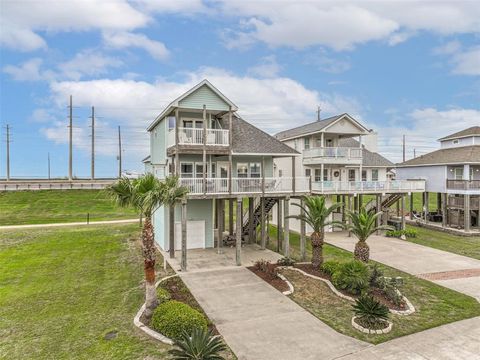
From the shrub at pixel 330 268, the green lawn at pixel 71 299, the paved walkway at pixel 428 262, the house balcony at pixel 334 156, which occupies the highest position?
the house balcony at pixel 334 156

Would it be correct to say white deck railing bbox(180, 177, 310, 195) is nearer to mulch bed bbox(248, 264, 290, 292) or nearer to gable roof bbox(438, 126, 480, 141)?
mulch bed bbox(248, 264, 290, 292)

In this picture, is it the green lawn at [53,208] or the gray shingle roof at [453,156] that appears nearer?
the gray shingle roof at [453,156]

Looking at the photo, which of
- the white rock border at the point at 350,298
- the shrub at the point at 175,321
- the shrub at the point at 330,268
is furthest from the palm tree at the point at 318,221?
the shrub at the point at 175,321

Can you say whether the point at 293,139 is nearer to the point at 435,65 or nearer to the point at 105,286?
the point at 435,65

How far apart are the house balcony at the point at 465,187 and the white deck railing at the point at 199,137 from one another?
23.0m

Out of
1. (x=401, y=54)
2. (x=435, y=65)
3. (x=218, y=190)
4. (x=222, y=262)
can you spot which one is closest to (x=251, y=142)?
(x=218, y=190)

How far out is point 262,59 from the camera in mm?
27297

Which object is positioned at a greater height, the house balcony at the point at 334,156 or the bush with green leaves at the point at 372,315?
the house balcony at the point at 334,156

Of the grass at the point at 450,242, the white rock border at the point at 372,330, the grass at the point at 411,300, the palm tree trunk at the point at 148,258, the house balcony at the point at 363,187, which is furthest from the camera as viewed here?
the house balcony at the point at 363,187

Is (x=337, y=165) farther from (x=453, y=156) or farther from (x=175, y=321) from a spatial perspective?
(x=175, y=321)

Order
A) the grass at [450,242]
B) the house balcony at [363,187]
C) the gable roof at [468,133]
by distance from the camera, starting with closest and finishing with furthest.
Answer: the grass at [450,242]
the house balcony at [363,187]
the gable roof at [468,133]

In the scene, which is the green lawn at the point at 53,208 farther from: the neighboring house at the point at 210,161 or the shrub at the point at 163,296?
the shrub at the point at 163,296

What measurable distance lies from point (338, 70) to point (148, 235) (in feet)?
80.2

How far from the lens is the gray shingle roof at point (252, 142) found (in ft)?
72.7
